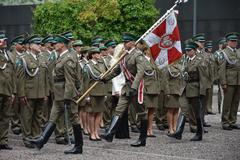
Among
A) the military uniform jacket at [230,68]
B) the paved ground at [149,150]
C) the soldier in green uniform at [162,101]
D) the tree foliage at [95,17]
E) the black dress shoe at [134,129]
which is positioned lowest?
the paved ground at [149,150]

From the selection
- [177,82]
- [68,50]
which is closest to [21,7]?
[177,82]

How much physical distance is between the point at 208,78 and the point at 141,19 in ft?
47.9

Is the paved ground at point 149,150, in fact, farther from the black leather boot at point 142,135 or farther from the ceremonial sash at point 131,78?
the ceremonial sash at point 131,78

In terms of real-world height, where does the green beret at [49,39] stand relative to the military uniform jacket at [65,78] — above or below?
above

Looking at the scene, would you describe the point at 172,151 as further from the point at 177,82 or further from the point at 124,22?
the point at 124,22

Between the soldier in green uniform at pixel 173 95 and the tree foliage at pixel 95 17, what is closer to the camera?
the soldier in green uniform at pixel 173 95

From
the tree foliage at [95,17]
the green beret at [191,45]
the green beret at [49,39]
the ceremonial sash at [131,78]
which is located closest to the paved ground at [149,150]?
the ceremonial sash at [131,78]

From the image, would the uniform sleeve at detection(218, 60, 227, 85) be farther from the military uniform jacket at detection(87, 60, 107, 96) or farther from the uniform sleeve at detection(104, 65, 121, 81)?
the uniform sleeve at detection(104, 65, 121, 81)

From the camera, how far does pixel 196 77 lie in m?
14.9

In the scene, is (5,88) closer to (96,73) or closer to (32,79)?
(32,79)

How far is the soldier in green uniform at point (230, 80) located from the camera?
16.6 m

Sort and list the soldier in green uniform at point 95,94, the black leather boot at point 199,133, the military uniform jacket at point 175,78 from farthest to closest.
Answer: the military uniform jacket at point 175,78 < the soldier in green uniform at point 95,94 < the black leather boot at point 199,133

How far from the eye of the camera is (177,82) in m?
15.8

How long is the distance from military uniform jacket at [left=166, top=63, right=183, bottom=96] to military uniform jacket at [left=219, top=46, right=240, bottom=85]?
1.27 m
